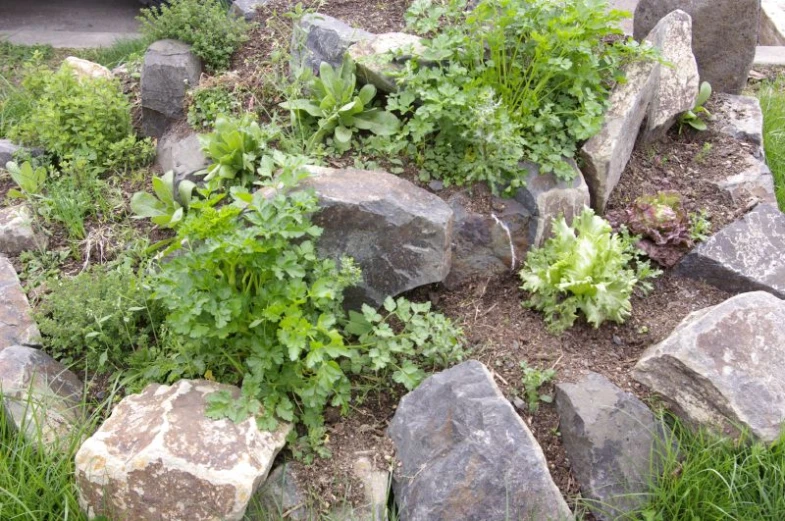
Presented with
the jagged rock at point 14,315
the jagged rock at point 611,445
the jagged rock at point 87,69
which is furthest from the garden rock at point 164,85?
the jagged rock at point 611,445

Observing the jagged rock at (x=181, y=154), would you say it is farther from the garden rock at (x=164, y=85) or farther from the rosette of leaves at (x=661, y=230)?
the rosette of leaves at (x=661, y=230)

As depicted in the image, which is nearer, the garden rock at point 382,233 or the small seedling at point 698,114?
the garden rock at point 382,233

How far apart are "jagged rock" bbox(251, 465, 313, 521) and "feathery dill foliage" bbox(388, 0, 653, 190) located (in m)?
1.73

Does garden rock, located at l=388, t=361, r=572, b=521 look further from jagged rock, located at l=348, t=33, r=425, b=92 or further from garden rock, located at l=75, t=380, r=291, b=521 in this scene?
jagged rock, located at l=348, t=33, r=425, b=92

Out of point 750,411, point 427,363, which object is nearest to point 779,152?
point 750,411

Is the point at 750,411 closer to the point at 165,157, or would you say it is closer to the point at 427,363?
the point at 427,363

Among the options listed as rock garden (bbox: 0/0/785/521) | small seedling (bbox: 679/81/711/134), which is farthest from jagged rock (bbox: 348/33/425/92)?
small seedling (bbox: 679/81/711/134)

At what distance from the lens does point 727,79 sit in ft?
17.6

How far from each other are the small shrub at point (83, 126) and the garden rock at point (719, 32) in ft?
11.4

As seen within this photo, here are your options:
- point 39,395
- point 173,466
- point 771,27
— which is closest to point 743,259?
point 173,466

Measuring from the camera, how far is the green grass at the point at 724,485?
9.71 feet

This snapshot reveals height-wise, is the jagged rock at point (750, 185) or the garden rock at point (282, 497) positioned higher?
the jagged rock at point (750, 185)

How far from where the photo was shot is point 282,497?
310 centimetres

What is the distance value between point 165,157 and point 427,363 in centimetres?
221
